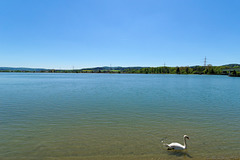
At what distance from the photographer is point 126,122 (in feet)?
45.1

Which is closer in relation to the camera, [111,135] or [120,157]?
[120,157]

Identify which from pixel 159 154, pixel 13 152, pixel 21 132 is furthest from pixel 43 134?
pixel 159 154

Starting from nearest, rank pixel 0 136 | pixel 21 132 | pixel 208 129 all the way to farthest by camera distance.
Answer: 1. pixel 0 136
2. pixel 21 132
3. pixel 208 129

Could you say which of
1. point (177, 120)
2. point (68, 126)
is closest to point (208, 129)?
point (177, 120)

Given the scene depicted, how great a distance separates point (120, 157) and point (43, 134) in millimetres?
5813

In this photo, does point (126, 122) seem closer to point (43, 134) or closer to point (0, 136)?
point (43, 134)

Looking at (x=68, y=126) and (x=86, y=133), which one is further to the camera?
(x=68, y=126)

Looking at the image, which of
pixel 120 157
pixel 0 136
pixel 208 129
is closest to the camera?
pixel 120 157

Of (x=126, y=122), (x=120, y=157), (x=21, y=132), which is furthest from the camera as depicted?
(x=126, y=122)

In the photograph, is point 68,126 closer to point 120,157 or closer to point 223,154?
point 120,157

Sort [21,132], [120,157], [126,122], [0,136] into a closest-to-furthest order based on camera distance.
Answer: [120,157] → [0,136] → [21,132] → [126,122]

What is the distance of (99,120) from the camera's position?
14.2 meters

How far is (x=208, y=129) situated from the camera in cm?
1221

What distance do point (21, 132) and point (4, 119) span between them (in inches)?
173
